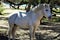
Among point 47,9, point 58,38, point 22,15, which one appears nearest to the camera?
point 47,9

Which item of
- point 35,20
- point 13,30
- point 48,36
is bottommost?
point 48,36

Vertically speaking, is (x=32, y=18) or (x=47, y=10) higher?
(x=47, y=10)

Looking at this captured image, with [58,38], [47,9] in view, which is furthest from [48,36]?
[47,9]

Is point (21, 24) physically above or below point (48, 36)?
above

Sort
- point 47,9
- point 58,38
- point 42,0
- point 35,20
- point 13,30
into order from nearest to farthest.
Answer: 1. point 47,9
2. point 35,20
3. point 13,30
4. point 58,38
5. point 42,0

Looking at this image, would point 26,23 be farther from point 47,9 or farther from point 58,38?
point 58,38

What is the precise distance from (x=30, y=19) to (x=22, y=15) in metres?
0.38

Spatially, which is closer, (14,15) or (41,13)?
(41,13)

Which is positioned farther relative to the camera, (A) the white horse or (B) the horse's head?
(A) the white horse

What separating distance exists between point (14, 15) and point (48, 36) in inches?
94.2

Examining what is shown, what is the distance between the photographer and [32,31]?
573cm

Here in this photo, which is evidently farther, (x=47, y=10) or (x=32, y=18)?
(x=32, y=18)

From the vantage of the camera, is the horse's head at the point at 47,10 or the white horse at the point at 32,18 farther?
the white horse at the point at 32,18

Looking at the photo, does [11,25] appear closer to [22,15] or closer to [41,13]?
[22,15]
